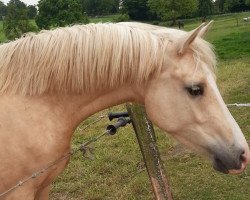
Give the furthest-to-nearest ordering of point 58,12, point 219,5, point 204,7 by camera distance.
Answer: point 219,5
point 204,7
point 58,12

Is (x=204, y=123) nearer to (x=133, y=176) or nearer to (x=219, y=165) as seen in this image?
(x=219, y=165)

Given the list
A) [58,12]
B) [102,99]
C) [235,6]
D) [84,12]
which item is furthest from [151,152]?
[235,6]

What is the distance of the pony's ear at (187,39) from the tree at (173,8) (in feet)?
107

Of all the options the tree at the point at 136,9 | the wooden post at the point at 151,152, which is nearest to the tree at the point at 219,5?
the tree at the point at 136,9

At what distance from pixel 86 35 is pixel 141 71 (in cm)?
39

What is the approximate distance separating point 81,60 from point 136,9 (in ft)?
118

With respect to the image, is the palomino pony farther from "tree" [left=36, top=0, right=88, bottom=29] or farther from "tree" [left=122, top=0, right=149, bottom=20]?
"tree" [left=122, top=0, right=149, bottom=20]

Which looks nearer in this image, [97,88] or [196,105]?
[196,105]

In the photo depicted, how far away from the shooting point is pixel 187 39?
2064 mm

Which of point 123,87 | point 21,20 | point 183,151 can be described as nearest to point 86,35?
point 123,87

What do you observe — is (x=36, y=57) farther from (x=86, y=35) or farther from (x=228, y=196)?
(x=228, y=196)

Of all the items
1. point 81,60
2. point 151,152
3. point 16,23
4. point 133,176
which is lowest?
point 133,176

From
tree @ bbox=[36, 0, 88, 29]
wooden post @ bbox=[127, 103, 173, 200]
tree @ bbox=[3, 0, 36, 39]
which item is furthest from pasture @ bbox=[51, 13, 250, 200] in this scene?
tree @ bbox=[36, 0, 88, 29]

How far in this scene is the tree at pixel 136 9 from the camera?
36000 mm
